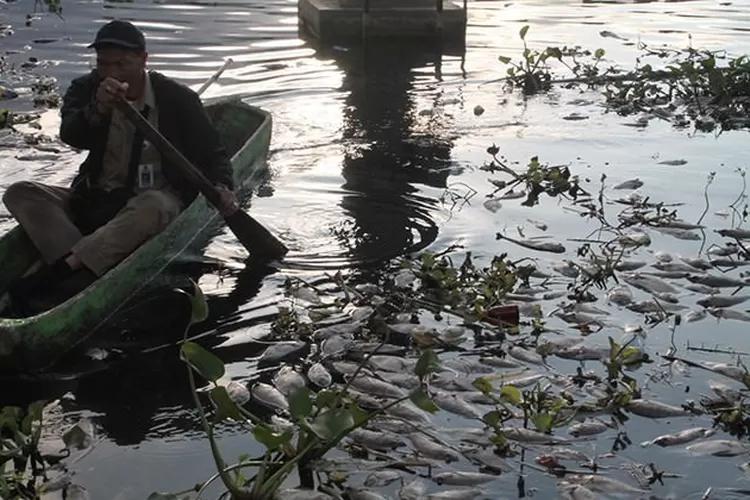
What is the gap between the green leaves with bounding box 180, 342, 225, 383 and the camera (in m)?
4.42

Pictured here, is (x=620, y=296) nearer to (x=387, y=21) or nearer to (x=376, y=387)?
(x=376, y=387)

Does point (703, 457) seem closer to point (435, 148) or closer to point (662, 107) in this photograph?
point (435, 148)

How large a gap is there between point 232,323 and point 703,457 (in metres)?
3.10

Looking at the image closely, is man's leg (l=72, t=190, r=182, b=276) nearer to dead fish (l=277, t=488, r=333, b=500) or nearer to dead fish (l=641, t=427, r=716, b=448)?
dead fish (l=277, t=488, r=333, b=500)

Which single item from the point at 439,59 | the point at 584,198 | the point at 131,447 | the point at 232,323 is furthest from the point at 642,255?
the point at 439,59

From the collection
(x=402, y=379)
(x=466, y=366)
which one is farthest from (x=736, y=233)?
(x=402, y=379)

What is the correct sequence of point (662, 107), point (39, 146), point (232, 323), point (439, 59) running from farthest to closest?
point (439, 59), point (662, 107), point (39, 146), point (232, 323)

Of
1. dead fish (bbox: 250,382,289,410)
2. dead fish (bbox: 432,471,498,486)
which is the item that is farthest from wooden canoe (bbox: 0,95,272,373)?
dead fish (bbox: 432,471,498,486)

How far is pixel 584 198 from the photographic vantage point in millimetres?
9484

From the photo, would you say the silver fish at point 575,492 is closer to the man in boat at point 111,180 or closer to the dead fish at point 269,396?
the dead fish at point 269,396

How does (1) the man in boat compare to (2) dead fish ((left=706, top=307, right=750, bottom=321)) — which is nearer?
(1) the man in boat

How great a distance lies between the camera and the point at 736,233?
27.5 feet

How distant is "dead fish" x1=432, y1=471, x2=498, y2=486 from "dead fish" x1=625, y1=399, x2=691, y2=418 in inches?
42.5

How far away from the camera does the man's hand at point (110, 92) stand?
643 cm
